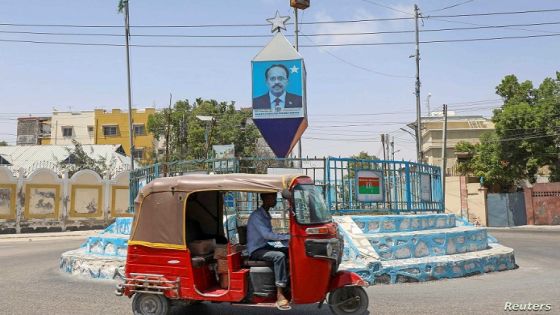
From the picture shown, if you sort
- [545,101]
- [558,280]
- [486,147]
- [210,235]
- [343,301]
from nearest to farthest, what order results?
1. [343,301]
2. [210,235]
3. [558,280]
4. [545,101]
5. [486,147]

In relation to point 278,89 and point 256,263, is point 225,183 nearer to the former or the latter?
point 256,263

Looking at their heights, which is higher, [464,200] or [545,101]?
[545,101]

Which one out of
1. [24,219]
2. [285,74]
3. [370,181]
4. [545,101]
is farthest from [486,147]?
[24,219]

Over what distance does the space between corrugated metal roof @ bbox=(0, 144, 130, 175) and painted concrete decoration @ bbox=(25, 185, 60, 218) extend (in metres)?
12.8

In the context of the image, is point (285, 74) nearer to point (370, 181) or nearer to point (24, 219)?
point (370, 181)

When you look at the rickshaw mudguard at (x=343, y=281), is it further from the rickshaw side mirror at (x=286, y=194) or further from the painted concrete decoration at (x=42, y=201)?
the painted concrete decoration at (x=42, y=201)

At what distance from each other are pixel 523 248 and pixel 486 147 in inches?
777

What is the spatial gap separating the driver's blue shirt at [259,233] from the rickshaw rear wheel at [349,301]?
0.94 m

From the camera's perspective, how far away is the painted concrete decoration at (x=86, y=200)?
1193 inches

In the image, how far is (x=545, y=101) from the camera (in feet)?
106

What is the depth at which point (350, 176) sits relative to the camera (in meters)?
11.1

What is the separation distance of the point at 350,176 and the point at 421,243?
2129 millimetres

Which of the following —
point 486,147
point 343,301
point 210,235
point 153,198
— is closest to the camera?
point 343,301

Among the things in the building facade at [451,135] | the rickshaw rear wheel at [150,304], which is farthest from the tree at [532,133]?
the rickshaw rear wheel at [150,304]
